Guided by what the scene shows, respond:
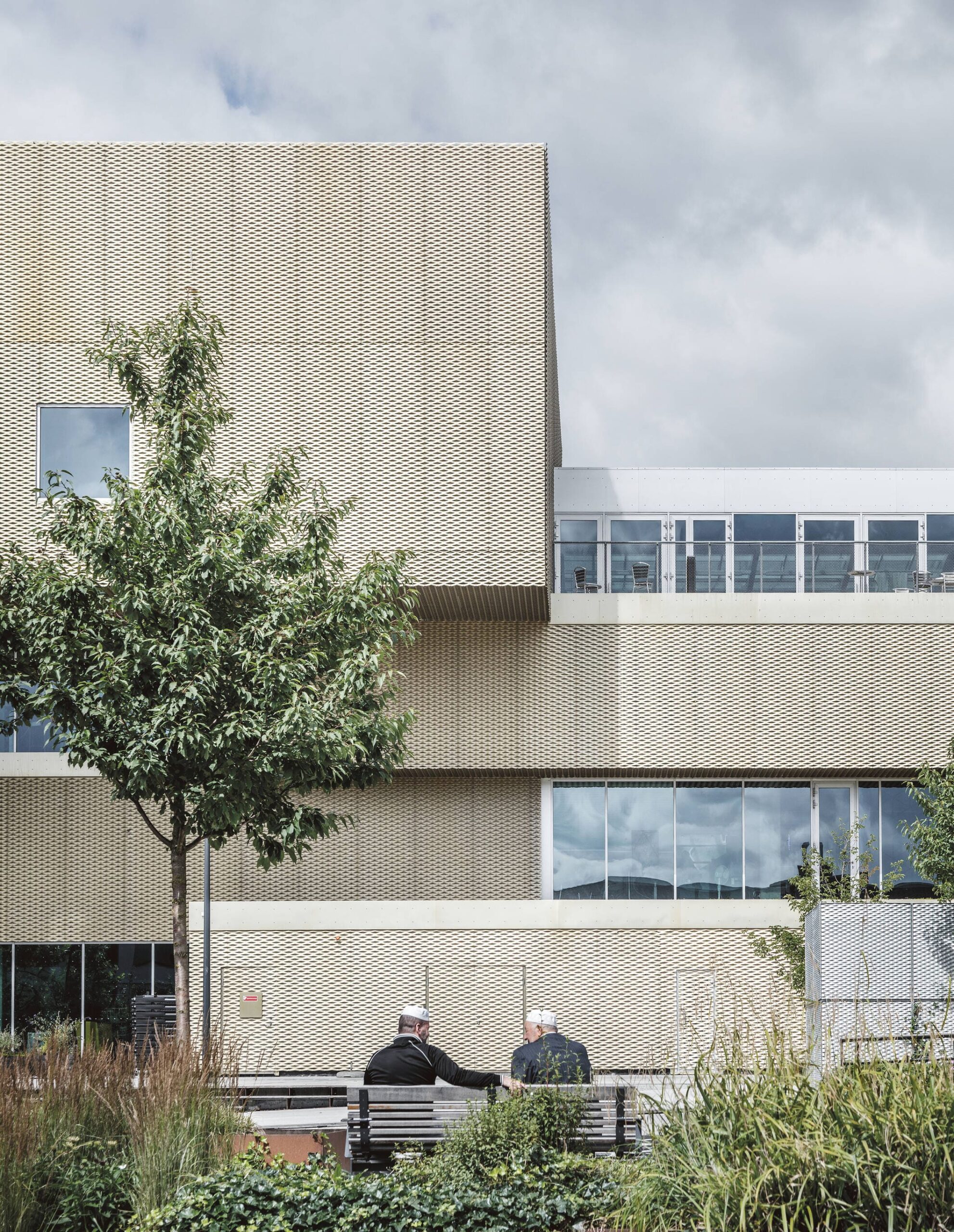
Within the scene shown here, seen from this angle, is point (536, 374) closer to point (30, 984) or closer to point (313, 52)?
point (313, 52)

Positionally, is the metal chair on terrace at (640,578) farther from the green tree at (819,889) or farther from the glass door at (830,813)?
the green tree at (819,889)

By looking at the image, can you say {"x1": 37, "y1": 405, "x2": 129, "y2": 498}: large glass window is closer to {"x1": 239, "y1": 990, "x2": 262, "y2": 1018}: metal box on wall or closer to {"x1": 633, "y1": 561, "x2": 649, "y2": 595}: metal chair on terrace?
{"x1": 239, "y1": 990, "x2": 262, "y2": 1018}: metal box on wall

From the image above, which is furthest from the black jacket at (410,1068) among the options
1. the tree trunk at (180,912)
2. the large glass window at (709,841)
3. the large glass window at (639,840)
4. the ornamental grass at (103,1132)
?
the large glass window at (709,841)

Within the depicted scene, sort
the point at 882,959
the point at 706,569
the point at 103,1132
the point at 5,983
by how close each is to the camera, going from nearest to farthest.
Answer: the point at 103,1132
the point at 882,959
the point at 706,569
the point at 5,983

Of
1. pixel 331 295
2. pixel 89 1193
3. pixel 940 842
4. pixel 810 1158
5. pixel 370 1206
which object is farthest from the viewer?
pixel 331 295

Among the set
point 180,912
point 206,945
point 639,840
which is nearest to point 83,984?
point 206,945

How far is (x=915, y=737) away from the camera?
19922mm

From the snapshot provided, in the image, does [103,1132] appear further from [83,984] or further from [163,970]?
[83,984]

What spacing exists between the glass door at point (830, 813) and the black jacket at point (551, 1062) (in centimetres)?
1131

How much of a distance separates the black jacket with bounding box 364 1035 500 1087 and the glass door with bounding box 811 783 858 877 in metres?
11.4

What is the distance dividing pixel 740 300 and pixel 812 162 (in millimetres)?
9626

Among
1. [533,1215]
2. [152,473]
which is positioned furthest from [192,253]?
[533,1215]

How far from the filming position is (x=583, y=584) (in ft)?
66.5

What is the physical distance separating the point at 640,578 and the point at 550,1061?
38.9 ft
